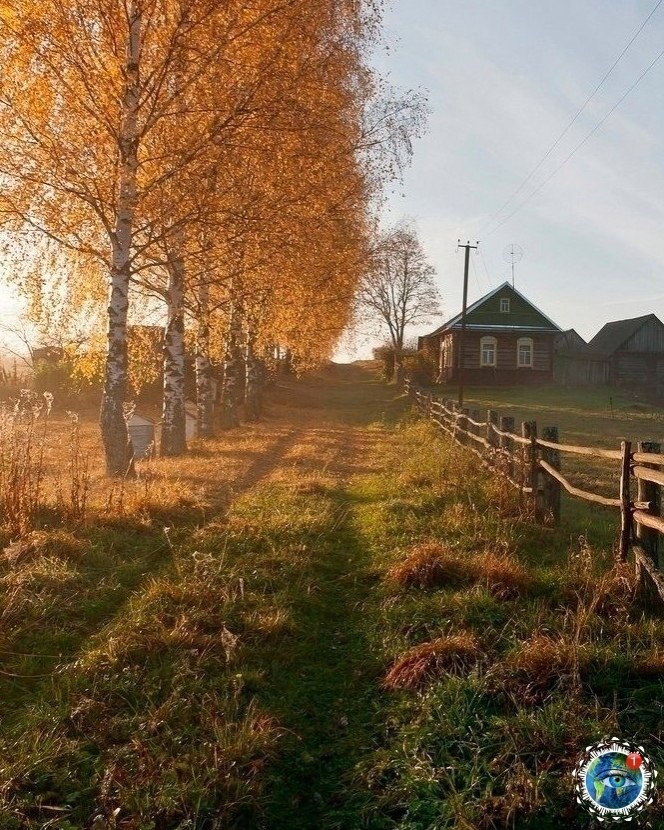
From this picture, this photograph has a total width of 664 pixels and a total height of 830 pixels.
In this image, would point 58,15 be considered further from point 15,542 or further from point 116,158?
point 15,542

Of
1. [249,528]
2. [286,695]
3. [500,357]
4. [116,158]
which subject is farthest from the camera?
[500,357]

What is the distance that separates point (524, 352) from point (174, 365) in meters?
33.6

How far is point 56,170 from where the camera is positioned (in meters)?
10.5

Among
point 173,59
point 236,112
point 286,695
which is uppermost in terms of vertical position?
point 173,59

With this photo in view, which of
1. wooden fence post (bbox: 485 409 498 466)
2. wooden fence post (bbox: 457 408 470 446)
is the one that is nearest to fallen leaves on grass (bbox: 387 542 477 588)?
wooden fence post (bbox: 485 409 498 466)

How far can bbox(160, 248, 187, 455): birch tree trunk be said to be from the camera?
1422 cm

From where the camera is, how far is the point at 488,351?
43.4 m

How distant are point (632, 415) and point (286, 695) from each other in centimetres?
3017

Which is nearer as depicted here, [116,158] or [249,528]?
[249,528]

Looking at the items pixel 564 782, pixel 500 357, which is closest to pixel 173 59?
pixel 564 782

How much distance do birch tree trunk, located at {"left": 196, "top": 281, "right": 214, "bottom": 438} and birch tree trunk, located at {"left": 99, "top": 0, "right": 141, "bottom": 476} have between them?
346cm

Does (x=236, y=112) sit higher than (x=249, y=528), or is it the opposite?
(x=236, y=112)

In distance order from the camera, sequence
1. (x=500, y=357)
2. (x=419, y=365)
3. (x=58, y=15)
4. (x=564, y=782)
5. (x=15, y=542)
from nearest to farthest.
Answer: (x=564, y=782), (x=15, y=542), (x=58, y=15), (x=500, y=357), (x=419, y=365)

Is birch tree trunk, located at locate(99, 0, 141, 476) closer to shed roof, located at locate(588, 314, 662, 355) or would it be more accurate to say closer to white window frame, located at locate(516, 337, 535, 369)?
white window frame, located at locate(516, 337, 535, 369)
